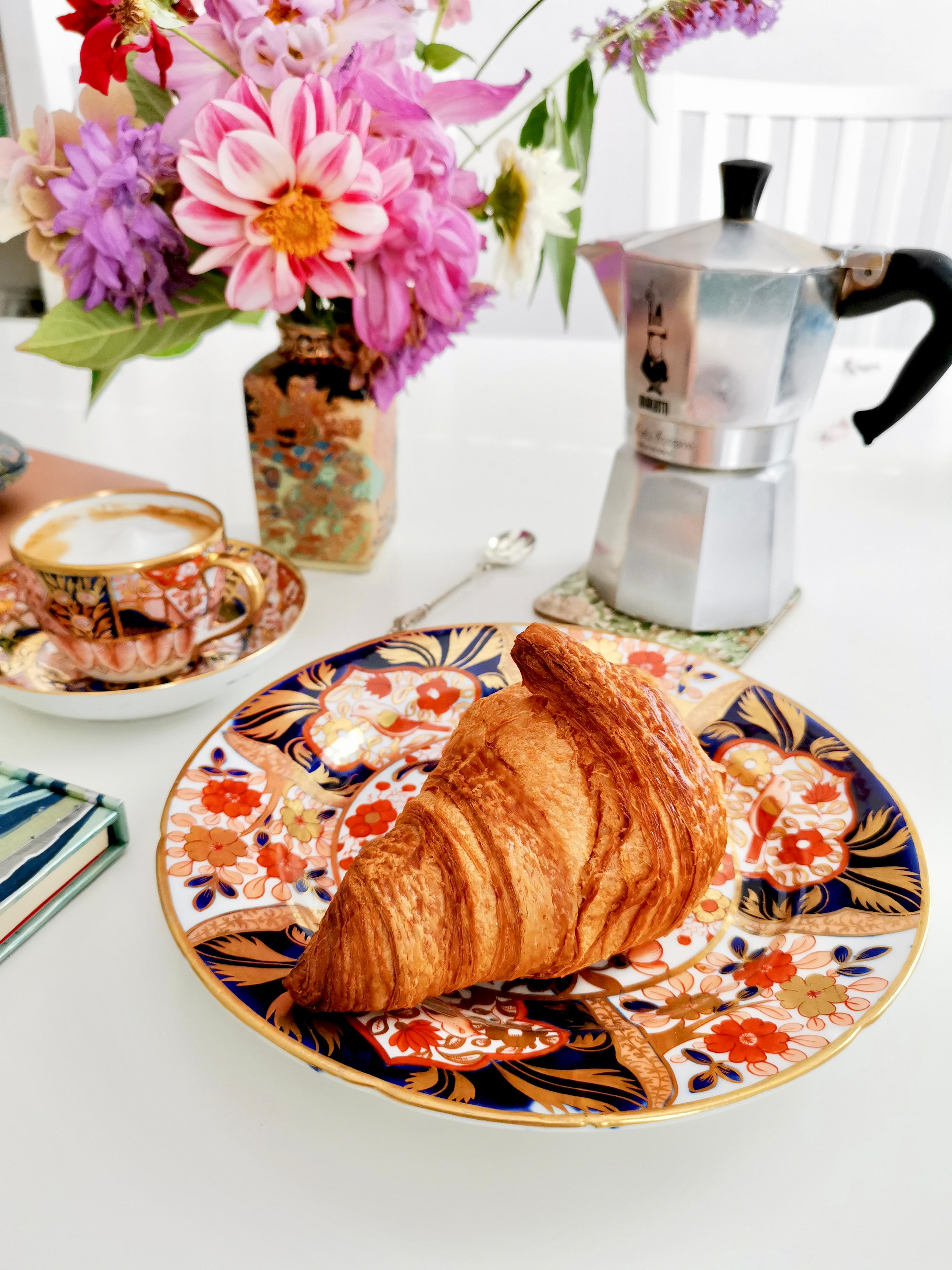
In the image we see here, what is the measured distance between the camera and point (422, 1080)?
13.2 inches

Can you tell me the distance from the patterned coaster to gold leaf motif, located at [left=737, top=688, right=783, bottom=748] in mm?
91

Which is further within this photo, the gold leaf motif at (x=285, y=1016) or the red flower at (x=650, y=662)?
the red flower at (x=650, y=662)

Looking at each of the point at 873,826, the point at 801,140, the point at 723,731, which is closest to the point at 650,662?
the point at 723,731

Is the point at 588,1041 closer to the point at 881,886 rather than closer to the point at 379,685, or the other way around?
the point at 881,886

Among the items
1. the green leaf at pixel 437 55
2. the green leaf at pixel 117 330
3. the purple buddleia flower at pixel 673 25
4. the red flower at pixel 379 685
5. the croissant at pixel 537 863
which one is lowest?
the red flower at pixel 379 685

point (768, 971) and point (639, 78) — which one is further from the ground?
point (639, 78)

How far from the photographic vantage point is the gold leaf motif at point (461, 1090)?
0.33m

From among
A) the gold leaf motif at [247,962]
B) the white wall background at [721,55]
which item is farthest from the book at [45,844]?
the white wall background at [721,55]

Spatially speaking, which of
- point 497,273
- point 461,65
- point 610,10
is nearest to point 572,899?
point 497,273

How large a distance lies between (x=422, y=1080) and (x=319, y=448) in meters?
→ 0.49

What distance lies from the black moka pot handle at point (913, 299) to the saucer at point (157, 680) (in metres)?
0.40

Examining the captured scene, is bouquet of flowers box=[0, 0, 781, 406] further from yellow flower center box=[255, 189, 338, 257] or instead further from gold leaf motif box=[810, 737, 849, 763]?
gold leaf motif box=[810, 737, 849, 763]

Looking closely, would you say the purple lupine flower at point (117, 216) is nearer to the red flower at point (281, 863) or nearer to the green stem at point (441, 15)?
the green stem at point (441, 15)

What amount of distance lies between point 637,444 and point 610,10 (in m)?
0.28
